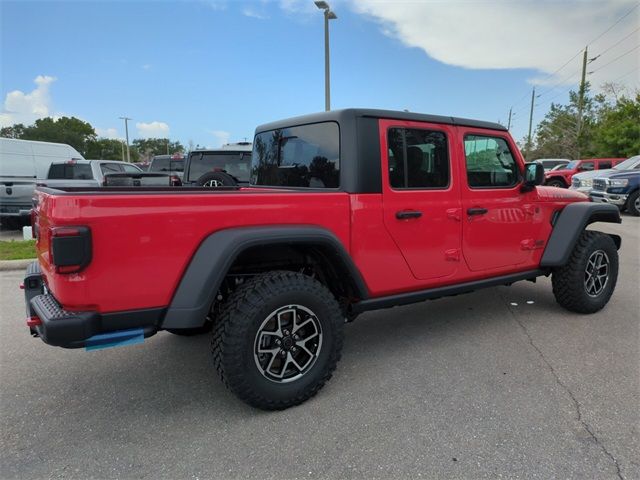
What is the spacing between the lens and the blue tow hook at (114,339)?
227 cm

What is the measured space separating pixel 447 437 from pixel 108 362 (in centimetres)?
254

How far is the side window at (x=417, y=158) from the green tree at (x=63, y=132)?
69.6 metres

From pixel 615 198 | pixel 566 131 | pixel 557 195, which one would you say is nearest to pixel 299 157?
pixel 557 195

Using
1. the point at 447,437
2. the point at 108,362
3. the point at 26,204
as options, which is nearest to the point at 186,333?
the point at 108,362

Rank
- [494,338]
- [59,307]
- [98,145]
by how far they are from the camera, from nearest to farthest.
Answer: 1. [59,307]
2. [494,338]
3. [98,145]

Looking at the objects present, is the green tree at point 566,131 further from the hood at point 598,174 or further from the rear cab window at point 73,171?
the rear cab window at point 73,171

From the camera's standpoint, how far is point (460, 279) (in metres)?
3.64

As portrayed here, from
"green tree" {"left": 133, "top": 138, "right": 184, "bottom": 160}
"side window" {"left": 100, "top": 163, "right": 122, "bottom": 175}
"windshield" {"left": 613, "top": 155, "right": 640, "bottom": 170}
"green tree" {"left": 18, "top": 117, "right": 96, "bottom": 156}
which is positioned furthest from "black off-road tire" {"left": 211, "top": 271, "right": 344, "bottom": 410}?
"green tree" {"left": 133, "top": 138, "right": 184, "bottom": 160}

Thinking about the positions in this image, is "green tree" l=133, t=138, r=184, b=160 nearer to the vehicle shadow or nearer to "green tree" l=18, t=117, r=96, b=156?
"green tree" l=18, t=117, r=96, b=156

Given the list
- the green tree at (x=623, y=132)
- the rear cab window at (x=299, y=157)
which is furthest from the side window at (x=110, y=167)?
the green tree at (x=623, y=132)

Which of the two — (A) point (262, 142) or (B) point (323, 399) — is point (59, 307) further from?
(A) point (262, 142)

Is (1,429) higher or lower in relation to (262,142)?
lower

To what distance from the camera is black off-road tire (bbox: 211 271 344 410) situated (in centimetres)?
253

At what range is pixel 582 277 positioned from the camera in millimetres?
4297
